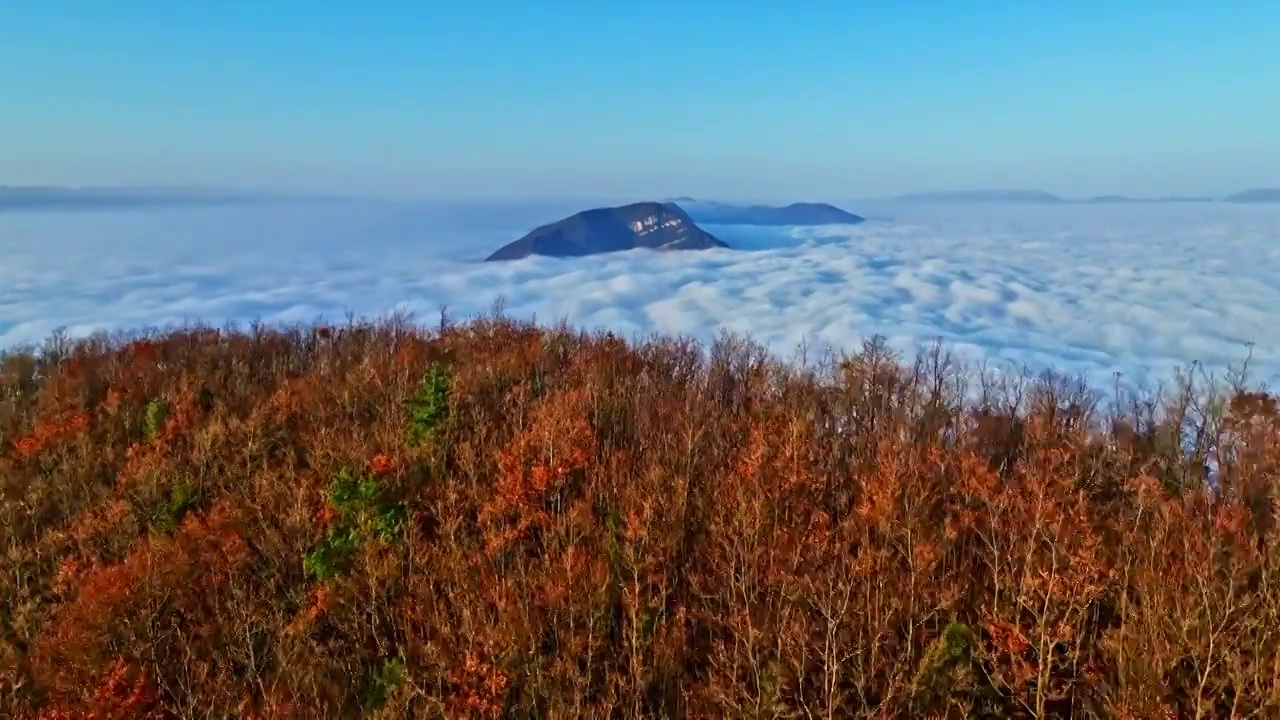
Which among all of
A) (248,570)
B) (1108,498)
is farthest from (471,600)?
(1108,498)

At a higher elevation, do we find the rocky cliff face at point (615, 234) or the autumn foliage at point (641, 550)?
the rocky cliff face at point (615, 234)

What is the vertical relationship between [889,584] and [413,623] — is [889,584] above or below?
above

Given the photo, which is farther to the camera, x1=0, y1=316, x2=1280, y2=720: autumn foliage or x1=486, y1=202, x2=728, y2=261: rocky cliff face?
x1=486, y1=202, x2=728, y2=261: rocky cliff face

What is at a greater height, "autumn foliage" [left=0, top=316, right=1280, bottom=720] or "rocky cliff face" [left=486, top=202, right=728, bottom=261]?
"rocky cliff face" [left=486, top=202, right=728, bottom=261]

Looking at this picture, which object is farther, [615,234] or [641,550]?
[615,234]

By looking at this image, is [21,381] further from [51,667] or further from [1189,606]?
[1189,606]
